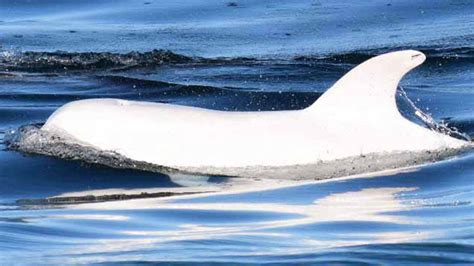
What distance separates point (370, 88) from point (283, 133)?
2.60ft

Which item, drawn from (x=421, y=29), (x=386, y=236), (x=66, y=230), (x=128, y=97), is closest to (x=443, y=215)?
(x=386, y=236)

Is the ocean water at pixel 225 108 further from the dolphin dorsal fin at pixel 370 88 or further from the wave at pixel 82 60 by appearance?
the dolphin dorsal fin at pixel 370 88

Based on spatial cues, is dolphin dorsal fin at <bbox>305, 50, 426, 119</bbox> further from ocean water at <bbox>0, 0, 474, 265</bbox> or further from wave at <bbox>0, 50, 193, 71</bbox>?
wave at <bbox>0, 50, 193, 71</bbox>

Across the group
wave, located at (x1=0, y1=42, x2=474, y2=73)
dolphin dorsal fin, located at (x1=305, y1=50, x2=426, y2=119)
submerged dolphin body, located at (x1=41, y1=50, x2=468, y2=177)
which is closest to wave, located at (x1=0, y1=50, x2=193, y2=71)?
wave, located at (x1=0, y1=42, x2=474, y2=73)

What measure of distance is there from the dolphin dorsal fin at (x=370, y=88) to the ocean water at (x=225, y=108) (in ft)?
1.95

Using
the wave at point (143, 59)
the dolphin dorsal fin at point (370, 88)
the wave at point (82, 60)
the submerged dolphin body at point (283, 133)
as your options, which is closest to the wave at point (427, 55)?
the wave at point (143, 59)

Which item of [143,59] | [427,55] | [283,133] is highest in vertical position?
[283,133]

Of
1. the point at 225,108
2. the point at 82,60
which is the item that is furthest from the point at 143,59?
the point at 225,108

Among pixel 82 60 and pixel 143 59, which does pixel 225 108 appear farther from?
pixel 82 60

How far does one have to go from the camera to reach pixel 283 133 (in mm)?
12102

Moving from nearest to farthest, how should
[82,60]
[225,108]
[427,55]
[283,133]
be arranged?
1. [283,133]
2. [225,108]
3. [82,60]
4. [427,55]

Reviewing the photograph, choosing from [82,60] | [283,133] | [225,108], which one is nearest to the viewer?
[283,133]

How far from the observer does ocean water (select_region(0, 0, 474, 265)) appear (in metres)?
9.55

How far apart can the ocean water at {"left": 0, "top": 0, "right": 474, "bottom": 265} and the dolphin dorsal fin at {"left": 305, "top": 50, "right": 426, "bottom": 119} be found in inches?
23.4
